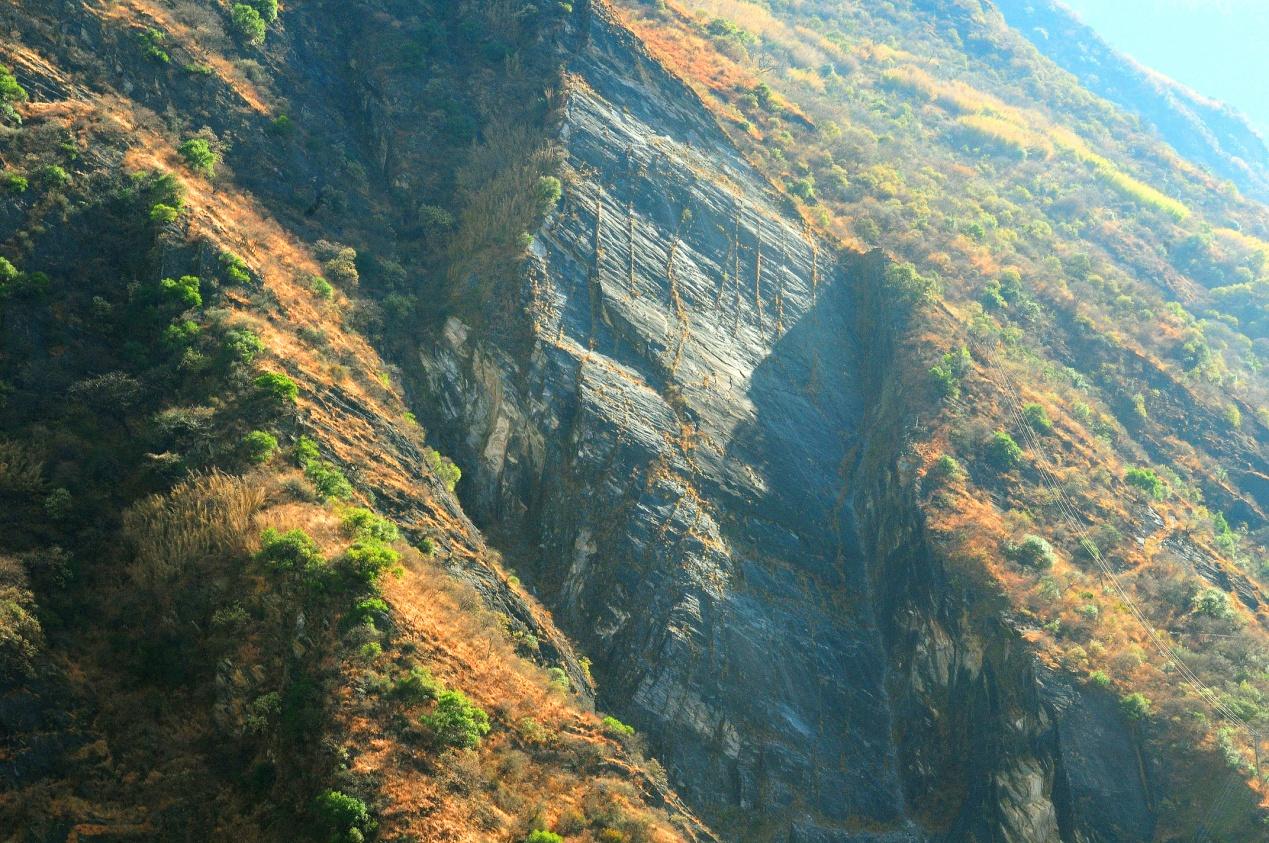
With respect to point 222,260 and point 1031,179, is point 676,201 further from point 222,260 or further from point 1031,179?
point 1031,179

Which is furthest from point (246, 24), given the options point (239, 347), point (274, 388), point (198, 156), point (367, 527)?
point (367, 527)

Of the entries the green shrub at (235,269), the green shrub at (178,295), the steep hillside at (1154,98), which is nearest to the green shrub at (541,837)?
the green shrub at (178,295)

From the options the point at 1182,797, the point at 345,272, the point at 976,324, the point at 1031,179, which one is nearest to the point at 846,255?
the point at 976,324

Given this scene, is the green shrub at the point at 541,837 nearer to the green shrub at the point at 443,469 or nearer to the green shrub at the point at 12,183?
the green shrub at the point at 443,469

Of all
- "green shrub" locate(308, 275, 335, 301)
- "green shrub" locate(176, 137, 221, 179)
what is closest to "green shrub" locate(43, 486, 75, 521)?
"green shrub" locate(308, 275, 335, 301)

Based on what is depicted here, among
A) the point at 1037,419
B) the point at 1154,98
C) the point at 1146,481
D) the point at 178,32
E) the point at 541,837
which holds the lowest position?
the point at 541,837

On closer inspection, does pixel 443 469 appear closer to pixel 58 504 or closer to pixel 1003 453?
pixel 58 504
